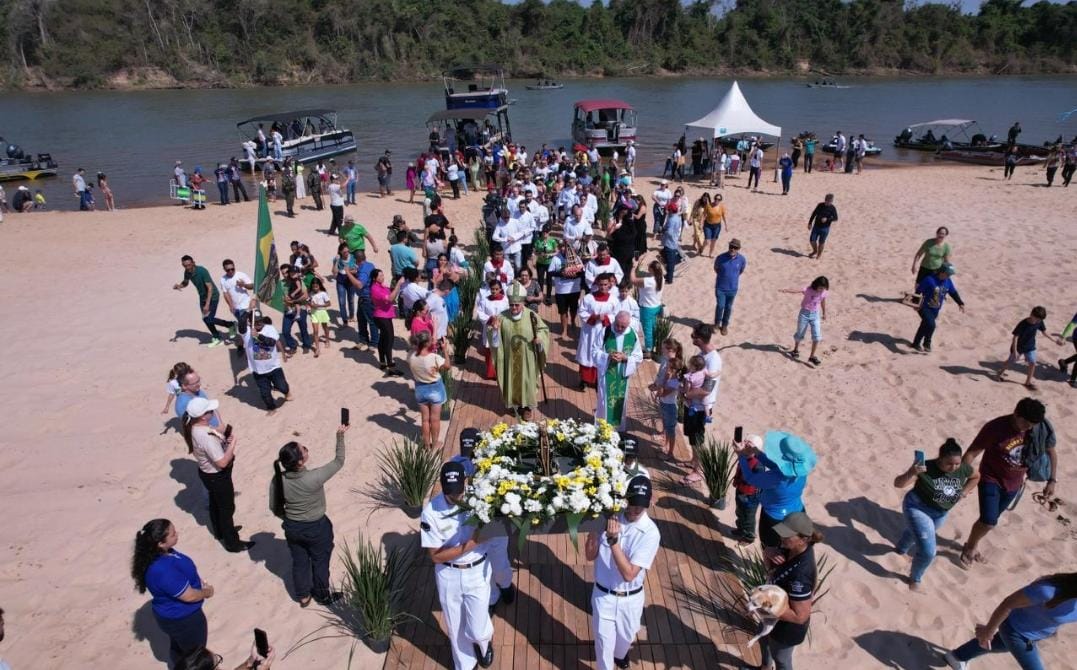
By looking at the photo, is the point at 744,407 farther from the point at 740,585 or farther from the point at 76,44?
the point at 76,44

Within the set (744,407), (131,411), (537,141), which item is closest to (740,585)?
(744,407)

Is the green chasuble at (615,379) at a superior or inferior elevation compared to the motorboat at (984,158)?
inferior

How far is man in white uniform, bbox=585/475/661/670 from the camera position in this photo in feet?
13.2

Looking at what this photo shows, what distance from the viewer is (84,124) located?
4309 centimetres

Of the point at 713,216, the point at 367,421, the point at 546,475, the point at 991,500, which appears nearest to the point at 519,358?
the point at 367,421

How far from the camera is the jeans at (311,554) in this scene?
16.9 ft

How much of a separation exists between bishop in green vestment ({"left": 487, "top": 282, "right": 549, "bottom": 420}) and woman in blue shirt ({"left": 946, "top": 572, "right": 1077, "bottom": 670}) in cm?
456

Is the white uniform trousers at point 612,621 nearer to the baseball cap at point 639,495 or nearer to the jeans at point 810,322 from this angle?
the baseball cap at point 639,495

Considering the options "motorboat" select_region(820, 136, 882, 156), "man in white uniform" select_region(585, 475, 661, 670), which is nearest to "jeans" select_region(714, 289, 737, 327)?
"man in white uniform" select_region(585, 475, 661, 670)

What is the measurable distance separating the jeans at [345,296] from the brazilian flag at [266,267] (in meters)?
2.06

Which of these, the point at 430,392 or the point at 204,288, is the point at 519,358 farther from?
the point at 204,288

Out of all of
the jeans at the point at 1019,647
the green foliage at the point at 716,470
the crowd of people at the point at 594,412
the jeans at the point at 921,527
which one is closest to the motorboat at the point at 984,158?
the crowd of people at the point at 594,412

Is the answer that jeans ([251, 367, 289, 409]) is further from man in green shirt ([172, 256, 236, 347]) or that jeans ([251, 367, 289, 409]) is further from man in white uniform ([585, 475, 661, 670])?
man in white uniform ([585, 475, 661, 670])

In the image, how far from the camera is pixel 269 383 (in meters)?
8.55
